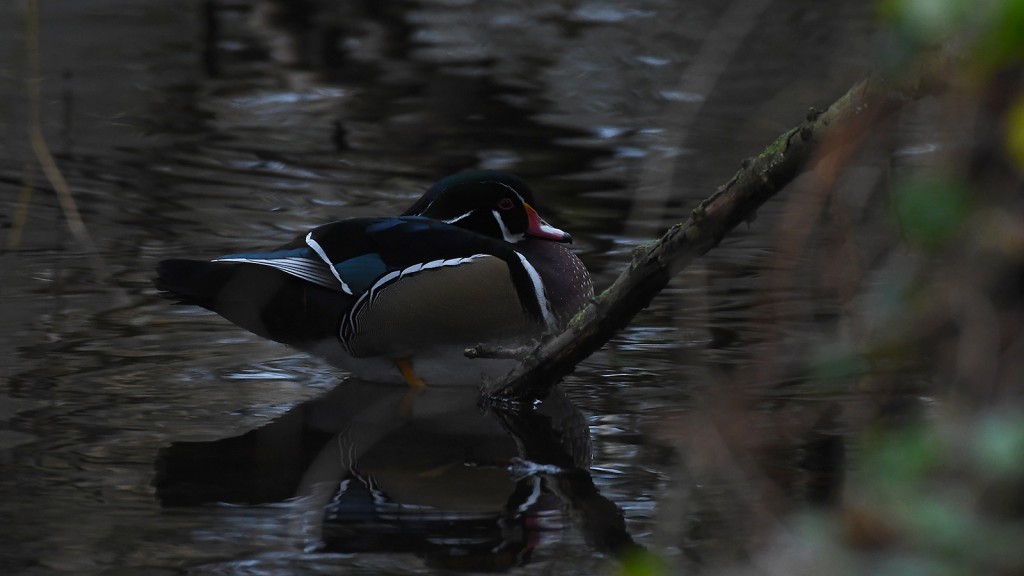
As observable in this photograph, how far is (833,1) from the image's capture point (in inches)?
522

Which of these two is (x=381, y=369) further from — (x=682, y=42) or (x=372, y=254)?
(x=682, y=42)

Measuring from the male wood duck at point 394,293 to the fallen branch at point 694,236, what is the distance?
207mm

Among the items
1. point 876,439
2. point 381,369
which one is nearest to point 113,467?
Result: point 381,369

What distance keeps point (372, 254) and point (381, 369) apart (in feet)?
1.31

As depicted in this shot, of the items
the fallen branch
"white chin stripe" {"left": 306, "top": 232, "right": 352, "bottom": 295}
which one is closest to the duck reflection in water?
the fallen branch

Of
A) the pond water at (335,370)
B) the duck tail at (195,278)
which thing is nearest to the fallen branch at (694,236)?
the pond water at (335,370)

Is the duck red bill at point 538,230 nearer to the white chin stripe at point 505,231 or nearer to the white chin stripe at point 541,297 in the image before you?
the white chin stripe at point 505,231

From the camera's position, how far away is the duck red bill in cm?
516

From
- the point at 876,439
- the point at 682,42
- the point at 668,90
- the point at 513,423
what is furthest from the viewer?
the point at 682,42

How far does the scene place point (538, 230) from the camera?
5.18 m

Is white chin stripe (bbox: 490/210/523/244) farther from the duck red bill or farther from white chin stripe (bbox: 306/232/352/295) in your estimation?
white chin stripe (bbox: 306/232/352/295)

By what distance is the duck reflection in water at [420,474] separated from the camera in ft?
12.1

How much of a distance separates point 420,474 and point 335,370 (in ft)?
4.05

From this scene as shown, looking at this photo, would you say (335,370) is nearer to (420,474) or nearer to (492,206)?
(492,206)
